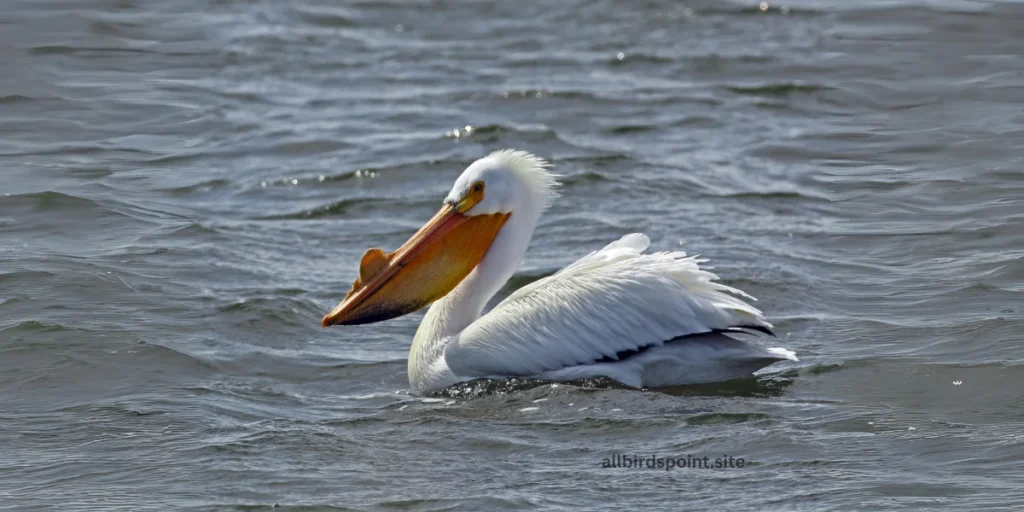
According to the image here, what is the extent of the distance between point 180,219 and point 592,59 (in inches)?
192

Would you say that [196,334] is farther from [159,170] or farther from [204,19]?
[204,19]

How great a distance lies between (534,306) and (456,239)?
0.56m

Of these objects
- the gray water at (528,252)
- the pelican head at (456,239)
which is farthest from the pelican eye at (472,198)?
the gray water at (528,252)

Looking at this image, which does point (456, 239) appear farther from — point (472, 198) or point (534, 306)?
point (534, 306)

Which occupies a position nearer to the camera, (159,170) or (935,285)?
(935,285)

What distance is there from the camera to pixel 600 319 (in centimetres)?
490

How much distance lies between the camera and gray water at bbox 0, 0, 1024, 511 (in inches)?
163

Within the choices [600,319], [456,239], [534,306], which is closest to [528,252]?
[456,239]

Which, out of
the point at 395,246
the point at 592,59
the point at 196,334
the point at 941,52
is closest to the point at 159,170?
the point at 395,246

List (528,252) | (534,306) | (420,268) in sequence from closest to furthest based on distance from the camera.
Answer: (534,306) < (420,268) < (528,252)

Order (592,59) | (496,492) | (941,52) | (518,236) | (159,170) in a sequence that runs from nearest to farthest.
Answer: (496,492)
(518,236)
(159,170)
(941,52)
(592,59)

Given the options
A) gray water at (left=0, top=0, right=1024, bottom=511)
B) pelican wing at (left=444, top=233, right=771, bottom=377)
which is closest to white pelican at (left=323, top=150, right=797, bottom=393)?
pelican wing at (left=444, top=233, right=771, bottom=377)

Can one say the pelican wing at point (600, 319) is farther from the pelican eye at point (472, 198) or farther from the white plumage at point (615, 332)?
the pelican eye at point (472, 198)

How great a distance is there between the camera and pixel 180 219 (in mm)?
7328
